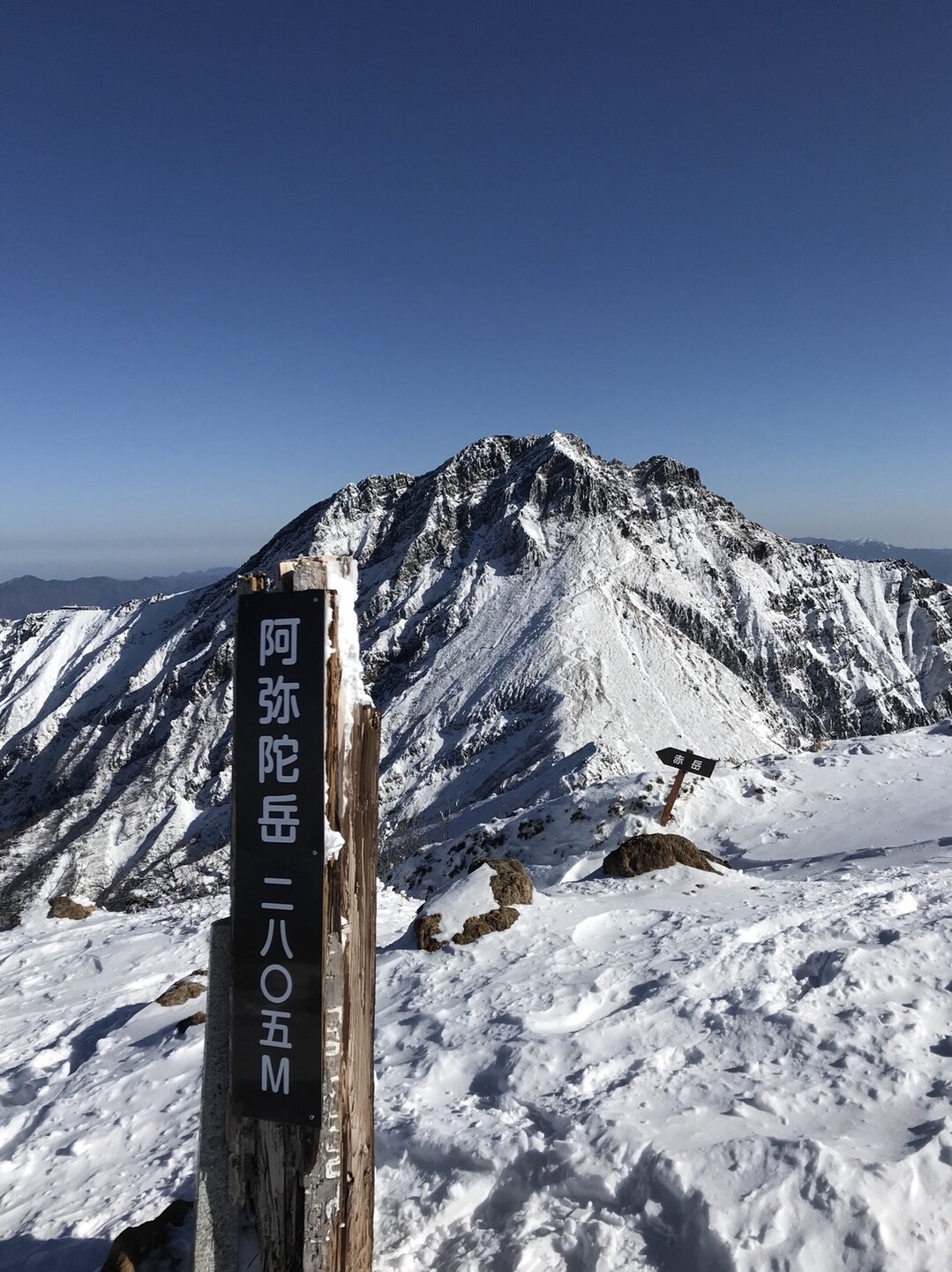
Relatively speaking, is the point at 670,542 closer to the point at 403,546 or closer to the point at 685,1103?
the point at 403,546

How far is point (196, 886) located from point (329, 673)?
6465cm

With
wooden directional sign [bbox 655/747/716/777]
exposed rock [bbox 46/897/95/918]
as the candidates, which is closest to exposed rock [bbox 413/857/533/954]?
wooden directional sign [bbox 655/747/716/777]

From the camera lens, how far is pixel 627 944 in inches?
366

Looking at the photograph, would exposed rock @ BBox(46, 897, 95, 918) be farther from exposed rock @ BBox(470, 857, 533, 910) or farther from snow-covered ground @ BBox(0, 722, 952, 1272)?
exposed rock @ BBox(470, 857, 533, 910)

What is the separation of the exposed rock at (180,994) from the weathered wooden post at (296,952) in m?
7.57

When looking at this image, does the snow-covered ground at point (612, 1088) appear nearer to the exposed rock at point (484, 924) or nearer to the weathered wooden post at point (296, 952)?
the exposed rock at point (484, 924)

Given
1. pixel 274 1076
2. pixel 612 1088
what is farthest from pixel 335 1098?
pixel 612 1088

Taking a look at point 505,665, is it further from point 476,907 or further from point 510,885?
point 476,907

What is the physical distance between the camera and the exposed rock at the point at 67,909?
54.3ft

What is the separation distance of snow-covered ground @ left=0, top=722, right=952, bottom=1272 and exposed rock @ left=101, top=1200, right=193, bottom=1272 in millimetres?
1012

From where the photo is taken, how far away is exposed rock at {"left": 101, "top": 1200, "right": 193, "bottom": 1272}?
4.14 m

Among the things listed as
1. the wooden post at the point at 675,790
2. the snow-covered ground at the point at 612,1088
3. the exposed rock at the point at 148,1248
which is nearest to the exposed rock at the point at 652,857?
the snow-covered ground at the point at 612,1088

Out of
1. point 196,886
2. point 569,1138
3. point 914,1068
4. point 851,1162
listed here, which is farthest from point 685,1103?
point 196,886

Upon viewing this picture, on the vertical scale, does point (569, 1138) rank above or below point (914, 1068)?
below
